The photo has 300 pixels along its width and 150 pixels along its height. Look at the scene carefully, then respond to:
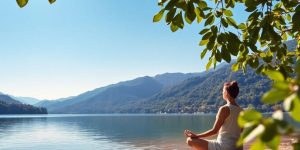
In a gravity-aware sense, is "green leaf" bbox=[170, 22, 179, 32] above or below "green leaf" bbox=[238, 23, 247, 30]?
below

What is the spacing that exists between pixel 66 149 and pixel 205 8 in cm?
5824

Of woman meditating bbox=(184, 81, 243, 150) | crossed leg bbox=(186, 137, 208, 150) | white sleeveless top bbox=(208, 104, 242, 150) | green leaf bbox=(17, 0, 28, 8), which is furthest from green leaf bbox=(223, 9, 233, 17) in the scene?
crossed leg bbox=(186, 137, 208, 150)

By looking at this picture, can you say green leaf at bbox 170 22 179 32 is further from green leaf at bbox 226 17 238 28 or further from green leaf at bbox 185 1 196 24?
green leaf at bbox 226 17 238 28

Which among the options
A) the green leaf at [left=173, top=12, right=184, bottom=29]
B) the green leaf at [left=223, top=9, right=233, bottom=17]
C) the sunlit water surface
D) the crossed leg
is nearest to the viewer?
the green leaf at [left=173, top=12, right=184, bottom=29]

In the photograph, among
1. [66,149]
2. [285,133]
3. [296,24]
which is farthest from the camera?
[66,149]

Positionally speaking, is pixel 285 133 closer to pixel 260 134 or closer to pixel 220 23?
pixel 260 134

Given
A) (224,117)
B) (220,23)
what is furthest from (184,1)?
(224,117)

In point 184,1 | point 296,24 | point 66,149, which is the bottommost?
point 66,149

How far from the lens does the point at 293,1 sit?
3764 millimetres

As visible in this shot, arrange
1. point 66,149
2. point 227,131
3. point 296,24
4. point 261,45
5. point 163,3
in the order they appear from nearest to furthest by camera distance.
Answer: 1. point 296,24
2. point 163,3
3. point 261,45
4. point 227,131
5. point 66,149

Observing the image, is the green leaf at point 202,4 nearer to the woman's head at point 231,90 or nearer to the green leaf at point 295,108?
the green leaf at point 295,108

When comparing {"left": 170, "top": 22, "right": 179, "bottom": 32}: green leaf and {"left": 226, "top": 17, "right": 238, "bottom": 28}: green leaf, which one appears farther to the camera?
{"left": 226, "top": 17, "right": 238, "bottom": 28}: green leaf

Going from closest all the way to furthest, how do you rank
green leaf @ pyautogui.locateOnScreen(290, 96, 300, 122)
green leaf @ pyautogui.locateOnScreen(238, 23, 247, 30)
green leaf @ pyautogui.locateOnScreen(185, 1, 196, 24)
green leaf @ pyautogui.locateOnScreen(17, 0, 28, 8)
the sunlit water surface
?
1. green leaf @ pyautogui.locateOnScreen(290, 96, 300, 122)
2. green leaf @ pyautogui.locateOnScreen(17, 0, 28, 8)
3. green leaf @ pyautogui.locateOnScreen(185, 1, 196, 24)
4. green leaf @ pyautogui.locateOnScreen(238, 23, 247, 30)
5. the sunlit water surface

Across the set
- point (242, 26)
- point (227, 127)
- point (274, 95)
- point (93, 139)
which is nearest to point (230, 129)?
point (227, 127)
